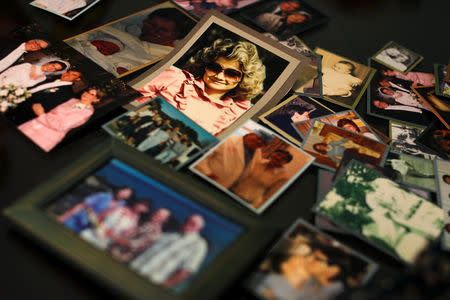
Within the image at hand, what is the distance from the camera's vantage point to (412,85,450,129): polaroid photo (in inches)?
41.3

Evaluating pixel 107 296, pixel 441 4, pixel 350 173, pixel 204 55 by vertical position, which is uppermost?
A: pixel 441 4

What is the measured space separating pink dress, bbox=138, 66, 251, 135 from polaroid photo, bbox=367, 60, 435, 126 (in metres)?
0.41

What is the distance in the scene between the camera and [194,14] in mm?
1295

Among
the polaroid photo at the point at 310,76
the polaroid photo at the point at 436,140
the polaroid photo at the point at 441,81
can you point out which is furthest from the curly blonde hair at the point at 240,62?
the polaroid photo at the point at 441,81

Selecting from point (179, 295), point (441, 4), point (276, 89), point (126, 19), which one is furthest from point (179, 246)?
point (441, 4)

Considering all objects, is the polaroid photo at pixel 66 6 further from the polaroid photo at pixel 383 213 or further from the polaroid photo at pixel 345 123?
the polaroid photo at pixel 383 213

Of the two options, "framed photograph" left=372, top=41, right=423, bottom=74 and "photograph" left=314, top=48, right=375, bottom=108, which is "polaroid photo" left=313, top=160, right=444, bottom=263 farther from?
"framed photograph" left=372, top=41, right=423, bottom=74

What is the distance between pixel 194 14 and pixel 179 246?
926 millimetres

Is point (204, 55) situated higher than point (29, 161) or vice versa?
point (204, 55)

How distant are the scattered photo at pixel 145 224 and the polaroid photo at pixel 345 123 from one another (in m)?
0.39

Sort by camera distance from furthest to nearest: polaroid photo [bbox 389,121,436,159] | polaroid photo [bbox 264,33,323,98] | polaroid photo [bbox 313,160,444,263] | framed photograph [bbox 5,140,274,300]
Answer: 1. polaroid photo [bbox 264,33,323,98]
2. polaroid photo [bbox 389,121,436,159]
3. polaroid photo [bbox 313,160,444,263]
4. framed photograph [bbox 5,140,274,300]

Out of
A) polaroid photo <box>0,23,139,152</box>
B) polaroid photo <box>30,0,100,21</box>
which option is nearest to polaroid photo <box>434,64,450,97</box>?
polaroid photo <box>0,23,139,152</box>

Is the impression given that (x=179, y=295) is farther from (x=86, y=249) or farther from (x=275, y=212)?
(x=275, y=212)

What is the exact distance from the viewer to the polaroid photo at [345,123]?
974 mm
